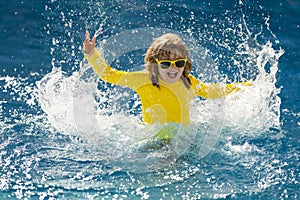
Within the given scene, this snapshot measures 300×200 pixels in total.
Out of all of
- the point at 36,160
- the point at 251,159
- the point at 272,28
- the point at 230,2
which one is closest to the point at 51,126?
the point at 36,160

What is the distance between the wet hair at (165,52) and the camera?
366cm

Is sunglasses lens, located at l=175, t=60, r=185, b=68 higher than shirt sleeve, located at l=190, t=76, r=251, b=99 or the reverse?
higher

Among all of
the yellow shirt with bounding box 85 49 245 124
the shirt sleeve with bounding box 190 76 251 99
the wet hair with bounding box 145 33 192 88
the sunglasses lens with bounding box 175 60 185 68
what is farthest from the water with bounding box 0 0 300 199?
the sunglasses lens with bounding box 175 60 185 68

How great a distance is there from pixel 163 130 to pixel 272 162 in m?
0.79

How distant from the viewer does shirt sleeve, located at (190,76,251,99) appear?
3.90 metres

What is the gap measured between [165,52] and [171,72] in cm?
15

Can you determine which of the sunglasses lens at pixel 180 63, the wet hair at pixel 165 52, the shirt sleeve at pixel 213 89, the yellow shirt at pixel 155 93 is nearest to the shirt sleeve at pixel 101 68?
the yellow shirt at pixel 155 93

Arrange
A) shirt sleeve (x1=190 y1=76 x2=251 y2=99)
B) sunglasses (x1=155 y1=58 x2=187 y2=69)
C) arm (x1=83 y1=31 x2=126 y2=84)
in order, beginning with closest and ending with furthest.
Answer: sunglasses (x1=155 y1=58 x2=187 y2=69) < arm (x1=83 y1=31 x2=126 y2=84) < shirt sleeve (x1=190 y1=76 x2=251 y2=99)

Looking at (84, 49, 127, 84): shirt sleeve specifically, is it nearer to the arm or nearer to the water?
the arm

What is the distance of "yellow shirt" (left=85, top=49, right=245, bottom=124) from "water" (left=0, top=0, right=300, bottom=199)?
0.11 metres

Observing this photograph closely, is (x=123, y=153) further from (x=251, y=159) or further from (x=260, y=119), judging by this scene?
(x=260, y=119)

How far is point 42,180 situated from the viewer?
129 inches

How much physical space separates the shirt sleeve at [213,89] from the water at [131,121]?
253 mm

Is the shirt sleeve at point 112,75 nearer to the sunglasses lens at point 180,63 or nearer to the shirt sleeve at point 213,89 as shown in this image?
the sunglasses lens at point 180,63
